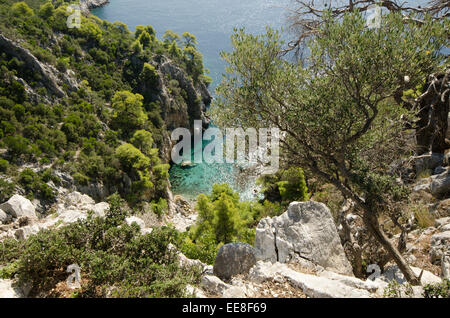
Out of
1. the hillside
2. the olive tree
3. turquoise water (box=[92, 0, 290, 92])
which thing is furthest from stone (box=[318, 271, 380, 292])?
turquoise water (box=[92, 0, 290, 92])

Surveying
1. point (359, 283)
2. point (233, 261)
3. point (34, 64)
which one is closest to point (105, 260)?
point (233, 261)

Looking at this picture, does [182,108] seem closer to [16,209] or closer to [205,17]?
[16,209]

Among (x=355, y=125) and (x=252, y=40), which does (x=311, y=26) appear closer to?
(x=252, y=40)

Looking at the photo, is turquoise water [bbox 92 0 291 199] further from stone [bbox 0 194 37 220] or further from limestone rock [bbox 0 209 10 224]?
limestone rock [bbox 0 209 10 224]

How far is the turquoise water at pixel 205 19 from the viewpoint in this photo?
4375 cm

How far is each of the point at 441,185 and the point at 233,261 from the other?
8.50 meters

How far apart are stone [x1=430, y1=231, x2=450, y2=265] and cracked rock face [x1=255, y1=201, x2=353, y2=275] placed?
7.34 ft

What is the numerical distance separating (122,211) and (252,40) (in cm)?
671

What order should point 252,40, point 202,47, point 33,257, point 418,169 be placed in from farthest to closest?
point 202,47, point 418,169, point 252,40, point 33,257

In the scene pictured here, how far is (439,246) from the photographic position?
7.54 metres

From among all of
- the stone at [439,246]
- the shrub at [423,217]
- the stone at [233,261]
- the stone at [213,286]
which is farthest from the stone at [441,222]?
the stone at [213,286]

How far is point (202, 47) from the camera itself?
73.6 m

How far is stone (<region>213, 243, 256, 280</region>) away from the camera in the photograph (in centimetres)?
750

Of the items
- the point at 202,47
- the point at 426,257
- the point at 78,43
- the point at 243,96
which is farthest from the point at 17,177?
the point at 202,47
